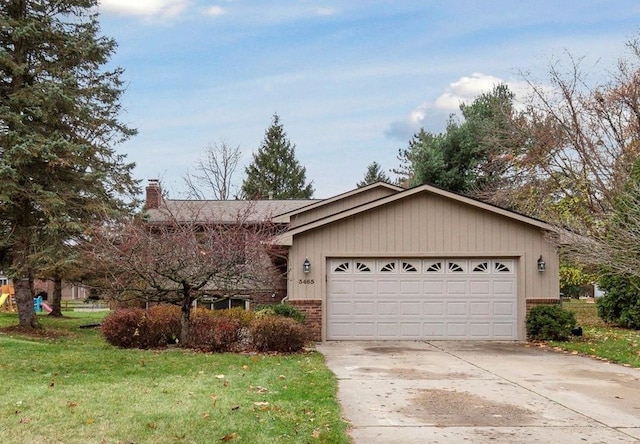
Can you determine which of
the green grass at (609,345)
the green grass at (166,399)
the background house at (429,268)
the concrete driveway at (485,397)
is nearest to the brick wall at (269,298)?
the background house at (429,268)

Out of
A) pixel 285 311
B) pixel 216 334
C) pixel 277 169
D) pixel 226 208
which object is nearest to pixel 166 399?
pixel 216 334

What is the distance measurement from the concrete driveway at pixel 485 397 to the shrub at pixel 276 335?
0.75 metres

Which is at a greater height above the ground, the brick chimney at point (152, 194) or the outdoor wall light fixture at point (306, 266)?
the brick chimney at point (152, 194)

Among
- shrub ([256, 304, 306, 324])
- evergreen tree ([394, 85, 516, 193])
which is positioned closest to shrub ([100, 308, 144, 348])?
shrub ([256, 304, 306, 324])

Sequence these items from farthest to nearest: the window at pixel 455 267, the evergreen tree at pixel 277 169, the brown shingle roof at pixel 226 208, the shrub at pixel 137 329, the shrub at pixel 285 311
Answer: the evergreen tree at pixel 277 169, the brown shingle roof at pixel 226 208, the window at pixel 455 267, the shrub at pixel 285 311, the shrub at pixel 137 329

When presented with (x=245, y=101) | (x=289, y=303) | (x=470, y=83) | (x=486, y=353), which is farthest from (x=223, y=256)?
(x=470, y=83)

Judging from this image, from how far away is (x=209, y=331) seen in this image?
41.1ft

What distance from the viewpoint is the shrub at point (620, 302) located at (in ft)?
62.5

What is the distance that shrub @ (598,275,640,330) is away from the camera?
1906 centimetres

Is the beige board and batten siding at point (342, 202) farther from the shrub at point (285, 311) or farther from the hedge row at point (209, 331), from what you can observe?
the hedge row at point (209, 331)

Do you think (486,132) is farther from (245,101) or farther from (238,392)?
(238,392)

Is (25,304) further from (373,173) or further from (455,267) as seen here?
(373,173)

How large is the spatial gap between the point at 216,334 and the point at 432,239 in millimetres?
6275

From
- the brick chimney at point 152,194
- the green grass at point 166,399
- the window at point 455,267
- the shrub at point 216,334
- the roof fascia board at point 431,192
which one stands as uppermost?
the brick chimney at point 152,194
